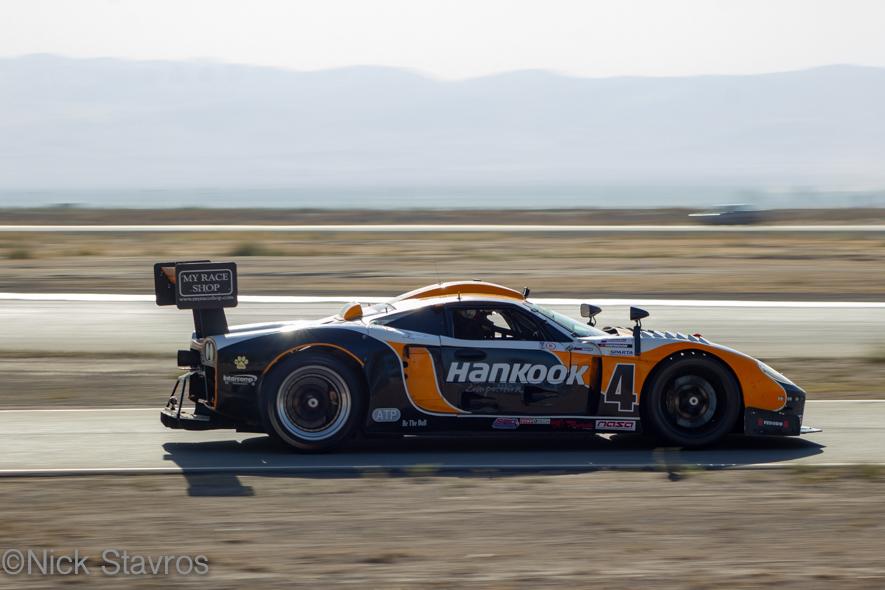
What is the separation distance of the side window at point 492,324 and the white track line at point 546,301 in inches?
505

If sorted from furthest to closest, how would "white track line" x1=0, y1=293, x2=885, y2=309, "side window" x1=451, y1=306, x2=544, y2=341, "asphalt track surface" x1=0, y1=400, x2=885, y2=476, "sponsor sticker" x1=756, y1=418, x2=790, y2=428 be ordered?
1. "white track line" x1=0, y1=293, x2=885, y2=309
2. "sponsor sticker" x1=756, y1=418, x2=790, y2=428
3. "side window" x1=451, y1=306, x2=544, y2=341
4. "asphalt track surface" x1=0, y1=400, x2=885, y2=476

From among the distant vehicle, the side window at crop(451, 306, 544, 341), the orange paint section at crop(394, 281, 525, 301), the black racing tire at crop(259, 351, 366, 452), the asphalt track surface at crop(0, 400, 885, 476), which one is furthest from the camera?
the distant vehicle

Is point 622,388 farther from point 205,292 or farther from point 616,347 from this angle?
point 205,292

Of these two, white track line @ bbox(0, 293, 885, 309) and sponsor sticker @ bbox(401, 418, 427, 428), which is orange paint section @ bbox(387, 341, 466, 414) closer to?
sponsor sticker @ bbox(401, 418, 427, 428)

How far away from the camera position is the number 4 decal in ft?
31.2

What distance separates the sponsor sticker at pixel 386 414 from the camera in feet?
30.7

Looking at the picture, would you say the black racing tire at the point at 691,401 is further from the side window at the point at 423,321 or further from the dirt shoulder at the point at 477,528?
the side window at the point at 423,321

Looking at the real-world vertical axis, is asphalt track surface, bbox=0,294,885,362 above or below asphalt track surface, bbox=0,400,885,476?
above

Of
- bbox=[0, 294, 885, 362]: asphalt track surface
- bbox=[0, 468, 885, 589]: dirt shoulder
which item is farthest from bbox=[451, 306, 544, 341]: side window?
bbox=[0, 294, 885, 362]: asphalt track surface

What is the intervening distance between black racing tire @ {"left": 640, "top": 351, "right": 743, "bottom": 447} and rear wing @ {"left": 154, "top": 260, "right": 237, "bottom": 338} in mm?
3587

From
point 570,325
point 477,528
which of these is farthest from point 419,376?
point 477,528

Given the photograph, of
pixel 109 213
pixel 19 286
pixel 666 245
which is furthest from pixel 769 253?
pixel 109 213

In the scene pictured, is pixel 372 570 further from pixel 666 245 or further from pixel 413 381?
pixel 666 245

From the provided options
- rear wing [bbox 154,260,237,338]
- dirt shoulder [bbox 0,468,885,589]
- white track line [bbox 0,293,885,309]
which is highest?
rear wing [bbox 154,260,237,338]
